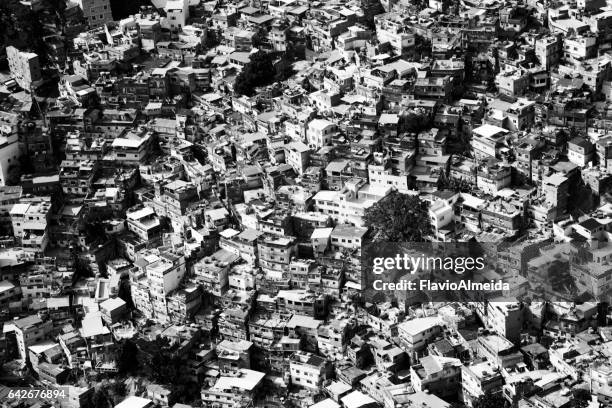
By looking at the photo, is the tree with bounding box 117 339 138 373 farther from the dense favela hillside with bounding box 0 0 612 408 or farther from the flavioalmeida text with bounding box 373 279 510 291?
the flavioalmeida text with bounding box 373 279 510 291

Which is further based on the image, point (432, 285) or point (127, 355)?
point (432, 285)

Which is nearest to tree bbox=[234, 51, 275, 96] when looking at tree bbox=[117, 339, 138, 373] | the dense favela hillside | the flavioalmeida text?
the dense favela hillside

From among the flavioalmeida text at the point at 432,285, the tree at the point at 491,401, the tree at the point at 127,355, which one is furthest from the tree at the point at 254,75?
the tree at the point at 491,401

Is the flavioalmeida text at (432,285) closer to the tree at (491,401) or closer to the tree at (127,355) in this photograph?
the tree at (491,401)

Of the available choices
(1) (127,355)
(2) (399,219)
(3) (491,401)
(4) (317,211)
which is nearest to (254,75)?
(4) (317,211)

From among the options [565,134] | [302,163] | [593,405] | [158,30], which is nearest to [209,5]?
[158,30]

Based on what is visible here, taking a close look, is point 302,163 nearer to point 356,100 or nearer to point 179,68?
point 356,100

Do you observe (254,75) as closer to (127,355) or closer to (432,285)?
(432,285)
